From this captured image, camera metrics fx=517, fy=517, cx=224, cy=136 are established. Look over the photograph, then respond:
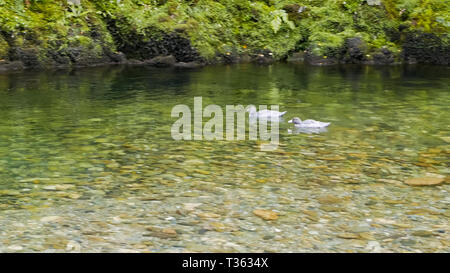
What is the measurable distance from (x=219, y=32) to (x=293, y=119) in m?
10.4

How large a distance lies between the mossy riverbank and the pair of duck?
26.5 feet

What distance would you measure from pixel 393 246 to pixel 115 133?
484cm

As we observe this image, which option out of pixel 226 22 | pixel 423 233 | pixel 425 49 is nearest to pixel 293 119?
pixel 423 233

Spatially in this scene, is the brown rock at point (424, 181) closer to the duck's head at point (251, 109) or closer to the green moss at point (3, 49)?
the duck's head at point (251, 109)

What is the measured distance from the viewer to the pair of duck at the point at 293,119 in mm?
8156

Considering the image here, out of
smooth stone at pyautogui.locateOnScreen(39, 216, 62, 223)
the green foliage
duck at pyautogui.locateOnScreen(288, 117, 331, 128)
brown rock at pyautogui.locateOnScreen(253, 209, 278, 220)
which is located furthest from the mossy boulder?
smooth stone at pyautogui.locateOnScreen(39, 216, 62, 223)

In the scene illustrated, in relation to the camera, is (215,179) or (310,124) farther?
(310,124)

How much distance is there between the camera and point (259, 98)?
36.8 feet

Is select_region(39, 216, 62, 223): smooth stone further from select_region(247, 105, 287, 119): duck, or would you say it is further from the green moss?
the green moss

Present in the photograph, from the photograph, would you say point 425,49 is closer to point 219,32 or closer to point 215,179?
point 219,32

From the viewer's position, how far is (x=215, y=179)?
5875 millimetres

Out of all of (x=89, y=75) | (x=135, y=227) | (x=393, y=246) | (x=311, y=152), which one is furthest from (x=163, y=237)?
(x=89, y=75)

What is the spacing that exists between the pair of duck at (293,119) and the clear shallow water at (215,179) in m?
0.22

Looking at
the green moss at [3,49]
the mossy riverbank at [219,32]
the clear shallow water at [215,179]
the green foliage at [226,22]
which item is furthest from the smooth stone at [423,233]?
the green moss at [3,49]
